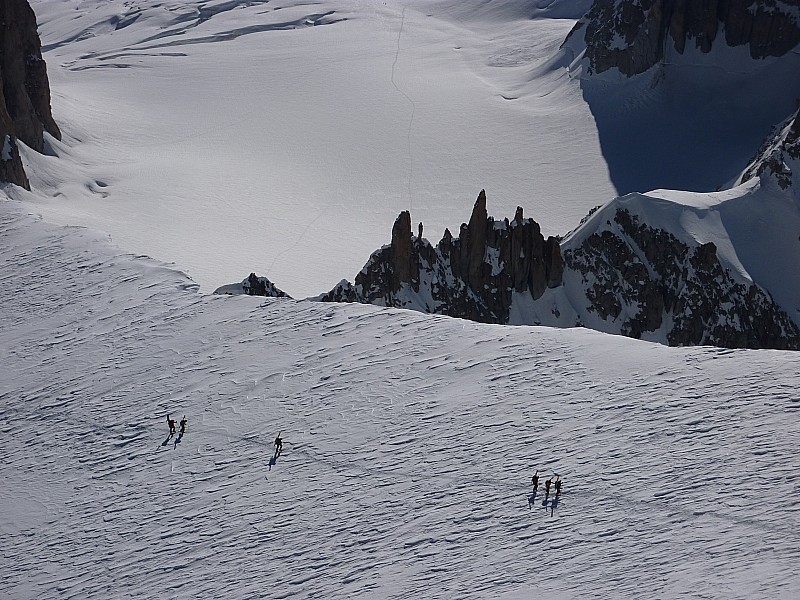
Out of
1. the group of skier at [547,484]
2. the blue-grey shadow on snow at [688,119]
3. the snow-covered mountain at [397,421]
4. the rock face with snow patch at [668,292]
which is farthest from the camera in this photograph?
the blue-grey shadow on snow at [688,119]

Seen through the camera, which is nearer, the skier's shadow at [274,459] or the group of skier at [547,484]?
the group of skier at [547,484]

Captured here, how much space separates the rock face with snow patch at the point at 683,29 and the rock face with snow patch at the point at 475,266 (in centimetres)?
5105

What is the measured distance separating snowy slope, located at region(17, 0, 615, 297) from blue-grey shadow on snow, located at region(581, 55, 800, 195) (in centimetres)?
274

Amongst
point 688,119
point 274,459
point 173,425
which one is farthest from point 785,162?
point 173,425

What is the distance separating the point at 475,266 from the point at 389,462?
26437 millimetres

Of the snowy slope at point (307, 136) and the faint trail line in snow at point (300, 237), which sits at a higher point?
the snowy slope at point (307, 136)

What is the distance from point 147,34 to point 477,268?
404ft

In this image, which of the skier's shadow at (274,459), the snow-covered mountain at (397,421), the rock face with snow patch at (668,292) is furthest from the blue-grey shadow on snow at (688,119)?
the skier's shadow at (274,459)

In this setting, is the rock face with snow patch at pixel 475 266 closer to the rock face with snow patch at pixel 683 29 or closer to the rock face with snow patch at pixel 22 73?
the rock face with snow patch at pixel 22 73

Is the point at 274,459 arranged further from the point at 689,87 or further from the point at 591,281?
the point at 689,87

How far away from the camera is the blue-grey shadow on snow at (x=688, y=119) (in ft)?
272

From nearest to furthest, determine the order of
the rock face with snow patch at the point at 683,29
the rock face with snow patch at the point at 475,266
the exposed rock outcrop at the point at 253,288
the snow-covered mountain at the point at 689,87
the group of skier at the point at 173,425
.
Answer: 1. the group of skier at the point at 173,425
2. the exposed rock outcrop at the point at 253,288
3. the rock face with snow patch at the point at 475,266
4. the snow-covered mountain at the point at 689,87
5. the rock face with snow patch at the point at 683,29

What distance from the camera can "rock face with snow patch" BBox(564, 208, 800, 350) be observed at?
154 ft

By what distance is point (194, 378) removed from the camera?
102 feet
